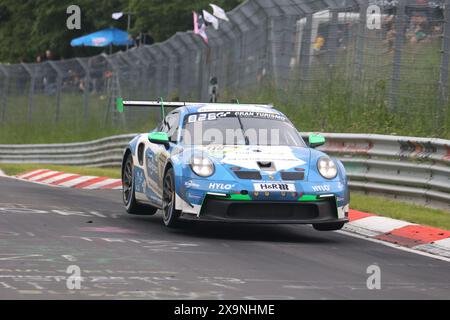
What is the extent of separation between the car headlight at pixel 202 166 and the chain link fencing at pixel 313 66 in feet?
20.5

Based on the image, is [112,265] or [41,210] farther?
[41,210]

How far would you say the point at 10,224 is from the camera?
12.7 metres

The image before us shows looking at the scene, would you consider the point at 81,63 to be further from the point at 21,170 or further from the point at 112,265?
the point at 112,265

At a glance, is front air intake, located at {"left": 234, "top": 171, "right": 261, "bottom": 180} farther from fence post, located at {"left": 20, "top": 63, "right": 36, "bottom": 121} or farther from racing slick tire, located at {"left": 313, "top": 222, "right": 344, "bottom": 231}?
fence post, located at {"left": 20, "top": 63, "right": 36, "bottom": 121}

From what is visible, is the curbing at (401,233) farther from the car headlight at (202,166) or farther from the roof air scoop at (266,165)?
the car headlight at (202,166)

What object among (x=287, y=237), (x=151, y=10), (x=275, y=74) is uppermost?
(x=151, y=10)

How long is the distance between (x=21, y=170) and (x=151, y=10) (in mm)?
17195

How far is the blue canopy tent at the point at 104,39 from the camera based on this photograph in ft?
139

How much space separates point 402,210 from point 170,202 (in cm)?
368

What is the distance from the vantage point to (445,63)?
17406mm

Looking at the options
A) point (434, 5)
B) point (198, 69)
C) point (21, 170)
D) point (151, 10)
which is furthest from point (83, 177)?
point (151, 10)

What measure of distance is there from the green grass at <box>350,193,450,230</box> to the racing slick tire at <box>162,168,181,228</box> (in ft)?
9.79

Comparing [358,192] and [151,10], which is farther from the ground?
[151,10]

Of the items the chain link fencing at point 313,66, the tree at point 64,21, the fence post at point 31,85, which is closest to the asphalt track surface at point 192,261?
the chain link fencing at point 313,66
